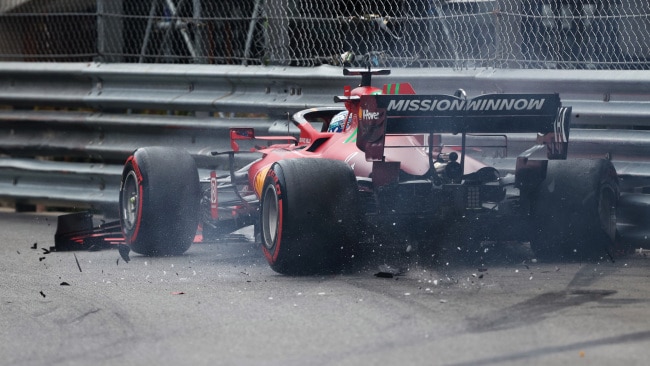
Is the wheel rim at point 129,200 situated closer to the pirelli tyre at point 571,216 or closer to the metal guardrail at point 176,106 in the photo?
the metal guardrail at point 176,106

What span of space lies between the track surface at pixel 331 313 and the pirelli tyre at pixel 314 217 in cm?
14

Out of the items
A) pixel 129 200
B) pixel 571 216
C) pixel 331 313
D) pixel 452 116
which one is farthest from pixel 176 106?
pixel 331 313

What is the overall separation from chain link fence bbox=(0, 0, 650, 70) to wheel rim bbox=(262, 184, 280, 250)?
1.62 metres

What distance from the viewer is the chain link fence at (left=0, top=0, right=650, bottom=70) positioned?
8.07m

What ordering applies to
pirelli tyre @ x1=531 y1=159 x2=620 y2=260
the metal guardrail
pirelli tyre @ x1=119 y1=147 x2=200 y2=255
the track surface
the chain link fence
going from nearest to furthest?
the track surface < pirelli tyre @ x1=531 y1=159 x2=620 y2=260 < the metal guardrail < pirelli tyre @ x1=119 y1=147 x2=200 y2=255 < the chain link fence

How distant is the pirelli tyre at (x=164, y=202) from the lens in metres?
7.75

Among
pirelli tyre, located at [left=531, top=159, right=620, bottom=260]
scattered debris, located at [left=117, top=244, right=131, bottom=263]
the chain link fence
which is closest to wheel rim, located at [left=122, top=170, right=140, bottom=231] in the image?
scattered debris, located at [left=117, top=244, right=131, bottom=263]

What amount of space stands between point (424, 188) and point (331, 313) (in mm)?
1650

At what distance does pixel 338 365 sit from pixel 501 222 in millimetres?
2929

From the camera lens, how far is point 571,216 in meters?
6.86

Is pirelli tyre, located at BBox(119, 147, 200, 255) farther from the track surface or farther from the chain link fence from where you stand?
the chain link fence

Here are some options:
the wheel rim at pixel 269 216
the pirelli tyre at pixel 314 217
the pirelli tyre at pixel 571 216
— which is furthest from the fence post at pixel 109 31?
the pirelli tyre at pixel 571 216

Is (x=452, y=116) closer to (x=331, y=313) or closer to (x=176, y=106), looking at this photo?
(x=331, y=313)

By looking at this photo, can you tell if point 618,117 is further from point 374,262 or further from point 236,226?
point 236,226
